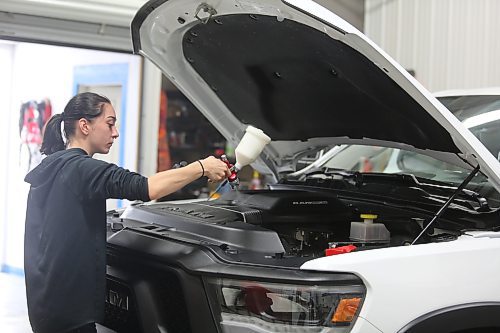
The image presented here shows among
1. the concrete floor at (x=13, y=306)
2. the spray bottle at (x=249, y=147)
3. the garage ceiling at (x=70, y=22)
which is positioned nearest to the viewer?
the spray bottle at (x=249, y=147)

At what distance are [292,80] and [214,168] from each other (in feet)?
2.77

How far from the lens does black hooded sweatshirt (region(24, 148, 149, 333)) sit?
83.9 inches

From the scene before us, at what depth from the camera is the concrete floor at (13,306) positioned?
14.9ft

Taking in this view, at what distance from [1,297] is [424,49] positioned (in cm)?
486

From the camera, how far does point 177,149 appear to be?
20.1 feet

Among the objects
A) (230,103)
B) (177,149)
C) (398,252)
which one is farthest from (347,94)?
(177,149)

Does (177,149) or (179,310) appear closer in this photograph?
(179,310)

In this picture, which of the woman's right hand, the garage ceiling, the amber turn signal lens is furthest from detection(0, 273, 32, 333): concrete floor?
the amber turn signal lens

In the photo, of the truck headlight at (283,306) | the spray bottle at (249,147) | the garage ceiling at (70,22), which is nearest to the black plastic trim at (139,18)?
the spray bottle at (249,147)

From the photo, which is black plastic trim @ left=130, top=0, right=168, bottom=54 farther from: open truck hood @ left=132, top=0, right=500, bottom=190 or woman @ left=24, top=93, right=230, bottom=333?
woman @ left=24, top=93, right=230, bottom=333

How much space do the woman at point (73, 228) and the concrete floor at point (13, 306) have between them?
8.10 ft

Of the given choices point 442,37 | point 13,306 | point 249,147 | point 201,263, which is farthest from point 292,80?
point 442,37

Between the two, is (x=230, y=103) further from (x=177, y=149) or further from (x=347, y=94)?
(x=177, y=149)

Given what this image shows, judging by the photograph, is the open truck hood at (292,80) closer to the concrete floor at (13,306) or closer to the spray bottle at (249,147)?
the spray bottle at (249,147)
